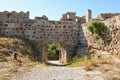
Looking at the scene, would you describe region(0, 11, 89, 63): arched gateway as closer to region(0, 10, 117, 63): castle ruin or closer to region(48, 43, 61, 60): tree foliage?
region(0, 10, 117, 63): castle ruin

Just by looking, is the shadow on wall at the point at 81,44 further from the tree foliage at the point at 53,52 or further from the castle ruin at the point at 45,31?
the tree foliage at the point at 53,52

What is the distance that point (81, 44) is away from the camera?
2459cm

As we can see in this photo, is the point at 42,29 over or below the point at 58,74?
over

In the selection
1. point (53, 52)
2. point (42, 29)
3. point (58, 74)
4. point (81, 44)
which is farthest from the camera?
point (53, 52)

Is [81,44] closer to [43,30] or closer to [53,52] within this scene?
[43,30]

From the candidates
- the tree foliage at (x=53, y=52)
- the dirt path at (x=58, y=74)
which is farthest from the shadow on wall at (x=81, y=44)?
the tree foliage at (x=53, y=52)

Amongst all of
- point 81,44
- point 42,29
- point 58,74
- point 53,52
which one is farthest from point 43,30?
point 53,52

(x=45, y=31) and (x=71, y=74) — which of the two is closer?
(x=71, y=74)

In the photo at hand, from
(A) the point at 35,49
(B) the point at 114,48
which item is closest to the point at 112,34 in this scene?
(B) the point at 114,48

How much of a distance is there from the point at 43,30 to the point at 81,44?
372cm

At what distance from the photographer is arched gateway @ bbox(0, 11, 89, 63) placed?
942 inches

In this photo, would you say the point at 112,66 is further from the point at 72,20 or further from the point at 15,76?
the point at 72,20

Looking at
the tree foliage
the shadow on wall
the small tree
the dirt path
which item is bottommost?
the tree foliage

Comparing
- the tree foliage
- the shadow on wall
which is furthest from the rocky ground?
the tree foliage
